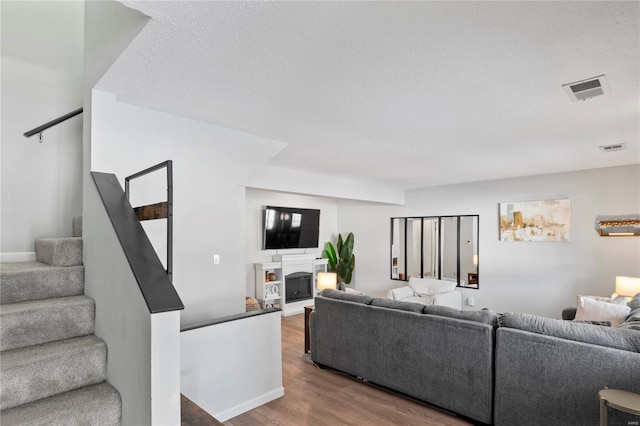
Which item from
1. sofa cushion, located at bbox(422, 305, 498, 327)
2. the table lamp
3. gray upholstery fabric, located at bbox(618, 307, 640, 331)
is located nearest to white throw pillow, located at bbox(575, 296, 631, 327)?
gray upholstery fabric, located at bbox(618, 307, 640, 331)

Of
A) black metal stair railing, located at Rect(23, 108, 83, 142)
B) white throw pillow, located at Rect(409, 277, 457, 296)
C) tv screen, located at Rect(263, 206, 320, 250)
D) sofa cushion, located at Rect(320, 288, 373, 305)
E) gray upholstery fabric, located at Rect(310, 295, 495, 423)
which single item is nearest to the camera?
black metal stair railing, located at Rect(23, 108, 83, 142)

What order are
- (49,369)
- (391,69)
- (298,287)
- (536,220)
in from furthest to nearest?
(298,287) < (536,220) < (391,69) < (49,369)

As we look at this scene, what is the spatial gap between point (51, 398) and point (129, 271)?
2.29 feet

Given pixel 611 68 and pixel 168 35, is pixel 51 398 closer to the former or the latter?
pixel 168 35

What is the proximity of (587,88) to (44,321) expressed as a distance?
3385mm

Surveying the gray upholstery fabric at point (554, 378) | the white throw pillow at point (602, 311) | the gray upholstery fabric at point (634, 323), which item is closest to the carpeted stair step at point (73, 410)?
the gray upholstery fabric at point (554, 378)

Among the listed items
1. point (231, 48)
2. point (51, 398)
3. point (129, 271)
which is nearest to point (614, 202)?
point (231, 48)

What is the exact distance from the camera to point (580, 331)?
2.51 meters

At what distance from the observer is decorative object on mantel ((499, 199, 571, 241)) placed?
5.25 metres

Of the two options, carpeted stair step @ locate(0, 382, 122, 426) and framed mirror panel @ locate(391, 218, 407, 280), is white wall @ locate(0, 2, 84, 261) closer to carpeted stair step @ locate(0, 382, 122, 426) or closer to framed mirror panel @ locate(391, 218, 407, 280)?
carpeted stair step @ locate(0, 382, 122, 426)

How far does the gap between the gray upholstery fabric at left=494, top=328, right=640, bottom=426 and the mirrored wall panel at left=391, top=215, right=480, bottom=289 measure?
365 centimetres

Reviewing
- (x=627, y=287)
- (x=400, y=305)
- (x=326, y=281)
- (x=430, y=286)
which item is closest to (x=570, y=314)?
(x=627, y=287)

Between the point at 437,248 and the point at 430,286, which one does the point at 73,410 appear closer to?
the point at 430,286

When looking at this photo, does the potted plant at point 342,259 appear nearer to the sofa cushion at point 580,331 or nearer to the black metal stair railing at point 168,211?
the sofa cushion at point 580,331
